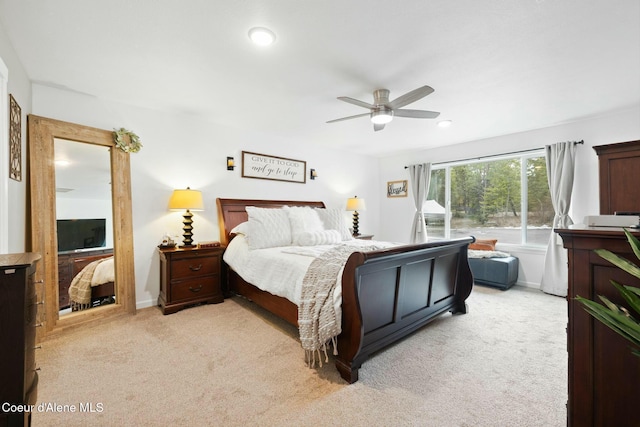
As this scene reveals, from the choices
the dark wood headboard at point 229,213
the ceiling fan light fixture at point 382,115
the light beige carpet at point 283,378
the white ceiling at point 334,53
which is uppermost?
the white ceiling at point 334,53

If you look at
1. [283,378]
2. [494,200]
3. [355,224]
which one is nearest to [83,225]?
[283,378]

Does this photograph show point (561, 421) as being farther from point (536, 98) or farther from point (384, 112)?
point (536, 98)

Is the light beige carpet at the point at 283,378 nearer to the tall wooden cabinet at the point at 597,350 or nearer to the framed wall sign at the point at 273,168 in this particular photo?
the tall wooden cabinet at the point at 597,350

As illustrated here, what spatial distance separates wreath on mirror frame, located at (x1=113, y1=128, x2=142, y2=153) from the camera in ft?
10.0

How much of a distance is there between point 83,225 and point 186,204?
1016 millimetres

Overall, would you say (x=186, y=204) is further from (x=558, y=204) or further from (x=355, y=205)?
(x=558, y=204)

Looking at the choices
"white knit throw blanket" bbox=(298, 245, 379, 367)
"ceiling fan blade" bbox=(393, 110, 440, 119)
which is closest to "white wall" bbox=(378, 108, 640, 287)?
"ceiling fan blade" bbox=(393, 110, 440, 119)

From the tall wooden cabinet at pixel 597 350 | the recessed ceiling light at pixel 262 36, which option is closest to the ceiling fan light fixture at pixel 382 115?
the recessed ceiling light at pixel 262 36

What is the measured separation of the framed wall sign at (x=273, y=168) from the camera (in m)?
4.17

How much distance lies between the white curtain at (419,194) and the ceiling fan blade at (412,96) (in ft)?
9.70

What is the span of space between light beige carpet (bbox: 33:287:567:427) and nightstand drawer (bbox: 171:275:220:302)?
14.2 inches

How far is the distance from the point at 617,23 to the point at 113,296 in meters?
4.97

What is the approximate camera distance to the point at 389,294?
7.29 feet

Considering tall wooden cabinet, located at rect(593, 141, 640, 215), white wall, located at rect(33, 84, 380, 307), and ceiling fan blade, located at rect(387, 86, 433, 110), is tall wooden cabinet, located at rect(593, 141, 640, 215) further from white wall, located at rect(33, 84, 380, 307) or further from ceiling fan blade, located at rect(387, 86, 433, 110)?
white wall, located at rect(33, 84, 380, 307)
